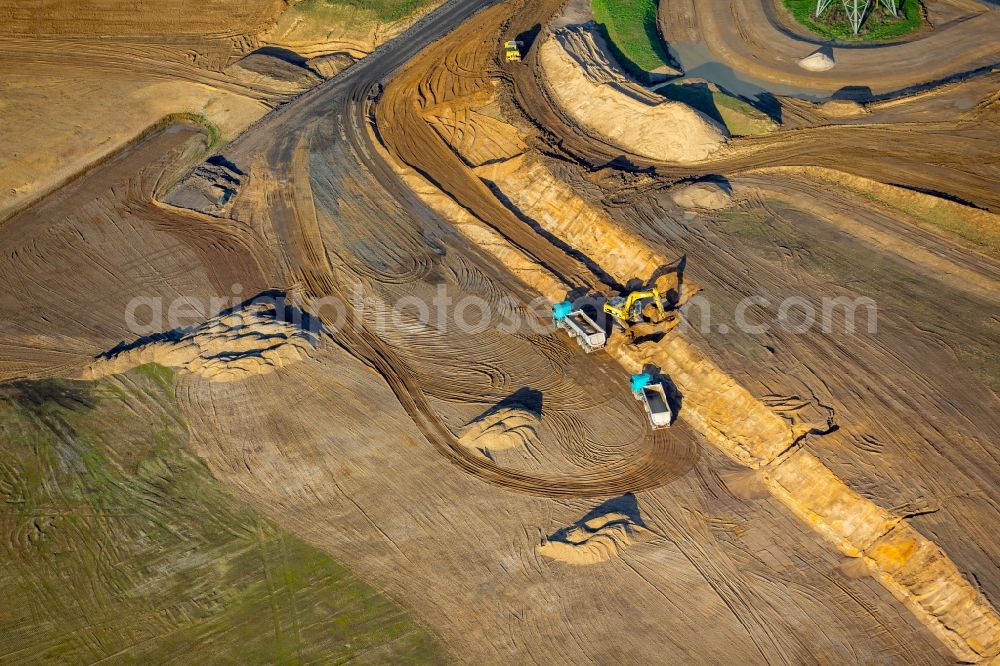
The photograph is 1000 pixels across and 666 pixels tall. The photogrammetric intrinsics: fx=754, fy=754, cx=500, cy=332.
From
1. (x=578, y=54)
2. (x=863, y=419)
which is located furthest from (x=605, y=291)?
(x=578, y=54)

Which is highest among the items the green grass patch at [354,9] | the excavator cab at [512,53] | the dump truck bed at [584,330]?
the green grass patch at [354,9]

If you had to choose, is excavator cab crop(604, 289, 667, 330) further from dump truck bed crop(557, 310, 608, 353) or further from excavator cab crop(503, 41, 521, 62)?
excavator cab crop(503, 41, 521, 62)

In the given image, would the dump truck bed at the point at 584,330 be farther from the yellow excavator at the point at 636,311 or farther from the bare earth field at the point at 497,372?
the yellow excavator at the point at 636,311

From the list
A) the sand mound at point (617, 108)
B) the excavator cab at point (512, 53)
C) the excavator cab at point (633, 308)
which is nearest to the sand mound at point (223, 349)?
the excavator cab at point (633, 308)

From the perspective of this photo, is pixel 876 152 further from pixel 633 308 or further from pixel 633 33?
pixel 633 33

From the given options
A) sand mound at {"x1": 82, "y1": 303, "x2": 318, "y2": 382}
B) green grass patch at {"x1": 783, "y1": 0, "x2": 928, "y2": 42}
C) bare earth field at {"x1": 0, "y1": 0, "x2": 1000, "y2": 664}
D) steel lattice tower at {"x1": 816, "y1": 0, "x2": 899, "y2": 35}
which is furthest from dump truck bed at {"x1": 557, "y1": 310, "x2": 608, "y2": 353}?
steel lattice tower at {"x1": 816, "y1": 0, "x2": 899, "y2": 35}
